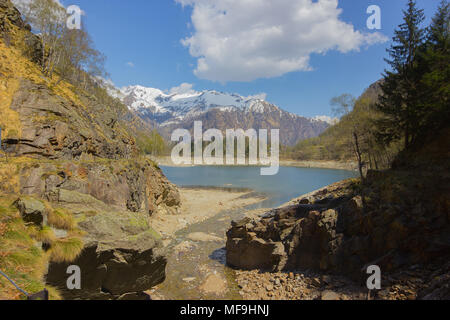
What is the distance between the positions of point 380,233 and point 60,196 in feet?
58.3

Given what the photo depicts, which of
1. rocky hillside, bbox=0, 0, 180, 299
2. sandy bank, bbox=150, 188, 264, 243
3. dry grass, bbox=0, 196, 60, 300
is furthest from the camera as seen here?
sandy bank, bbox=150, 188, 264, 243

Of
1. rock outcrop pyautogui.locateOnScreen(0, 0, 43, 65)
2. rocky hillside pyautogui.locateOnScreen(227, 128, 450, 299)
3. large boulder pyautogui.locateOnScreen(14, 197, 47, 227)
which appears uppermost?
rock outcrop pyautogui.locateOnScreen(0, 0, 43, 65)

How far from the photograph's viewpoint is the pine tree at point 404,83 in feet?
57.3

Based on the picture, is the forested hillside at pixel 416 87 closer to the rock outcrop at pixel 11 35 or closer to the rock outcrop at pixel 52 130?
the rock outcrop at pixel 52 130

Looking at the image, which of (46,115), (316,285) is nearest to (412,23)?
(316,285)

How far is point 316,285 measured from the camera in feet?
44.4

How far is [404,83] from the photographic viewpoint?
Result: 18594 mm

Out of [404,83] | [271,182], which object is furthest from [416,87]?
[271,182]

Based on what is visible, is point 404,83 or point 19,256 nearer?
point 19,256

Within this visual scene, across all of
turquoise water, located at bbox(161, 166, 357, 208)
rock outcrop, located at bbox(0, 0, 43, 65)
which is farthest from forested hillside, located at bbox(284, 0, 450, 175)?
rock outcrop, located at bbox(0, 0, 43, 65)

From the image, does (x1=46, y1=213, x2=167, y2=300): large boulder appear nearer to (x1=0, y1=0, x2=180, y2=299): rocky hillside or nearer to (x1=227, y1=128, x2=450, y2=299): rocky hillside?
(x1=0, y1=0, x2=180, y2=299): rocky hillside

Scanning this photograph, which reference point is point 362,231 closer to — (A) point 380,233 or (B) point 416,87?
(A) point 380,233

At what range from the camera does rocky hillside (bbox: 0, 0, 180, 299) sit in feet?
24.2

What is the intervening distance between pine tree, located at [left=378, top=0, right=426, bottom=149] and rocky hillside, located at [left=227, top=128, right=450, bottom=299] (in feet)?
9.28
